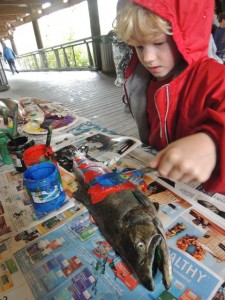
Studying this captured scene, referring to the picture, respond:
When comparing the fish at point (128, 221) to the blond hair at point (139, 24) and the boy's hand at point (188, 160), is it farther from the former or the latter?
the blond hair at point (139, 24)

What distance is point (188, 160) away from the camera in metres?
0.47

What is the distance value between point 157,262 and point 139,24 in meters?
0.69

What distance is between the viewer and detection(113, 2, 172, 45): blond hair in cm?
68

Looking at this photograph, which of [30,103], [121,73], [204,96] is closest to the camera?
[204,96]

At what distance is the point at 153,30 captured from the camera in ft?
2.30

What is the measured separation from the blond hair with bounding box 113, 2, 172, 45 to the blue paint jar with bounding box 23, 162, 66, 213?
0.52 meters

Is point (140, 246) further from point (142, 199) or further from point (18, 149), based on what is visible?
point (18, 149)

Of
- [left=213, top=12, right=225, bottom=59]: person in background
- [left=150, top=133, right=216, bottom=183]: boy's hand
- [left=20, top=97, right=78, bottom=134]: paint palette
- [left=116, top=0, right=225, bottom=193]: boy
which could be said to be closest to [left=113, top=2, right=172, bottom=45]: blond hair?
[left=116, top=0, right=225, bottom=193]: boy

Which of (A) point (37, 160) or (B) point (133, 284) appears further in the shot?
(A) point (37, 160)

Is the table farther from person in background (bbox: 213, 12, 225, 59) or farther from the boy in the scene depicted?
person in background (bbox: 213, 12, 225, 59)

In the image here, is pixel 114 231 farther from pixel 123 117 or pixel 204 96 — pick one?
pixel 123 117

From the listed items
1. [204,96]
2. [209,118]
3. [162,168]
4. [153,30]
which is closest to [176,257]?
[162,168]

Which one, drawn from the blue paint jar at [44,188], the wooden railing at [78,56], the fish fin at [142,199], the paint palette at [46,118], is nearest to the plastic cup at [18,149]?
the blue paint jar at [44,188]

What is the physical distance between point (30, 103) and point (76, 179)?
135 cm
